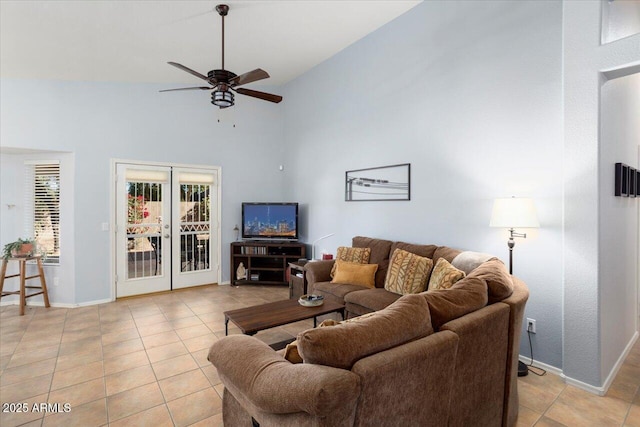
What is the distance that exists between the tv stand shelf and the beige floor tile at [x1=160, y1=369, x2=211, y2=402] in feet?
9.58

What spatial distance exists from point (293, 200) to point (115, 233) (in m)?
2.96

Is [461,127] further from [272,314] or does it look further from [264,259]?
[264,259]

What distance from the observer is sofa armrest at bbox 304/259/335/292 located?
3.96 m

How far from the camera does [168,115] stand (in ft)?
16.8

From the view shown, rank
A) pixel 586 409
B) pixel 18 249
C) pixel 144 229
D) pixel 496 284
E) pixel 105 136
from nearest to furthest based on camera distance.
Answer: pixel 496 284, pixel 586 409, pixel 18 249, pixel 105 136, pixel 144 229

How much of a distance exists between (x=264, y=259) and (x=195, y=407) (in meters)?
3.59

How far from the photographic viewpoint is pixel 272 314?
2793 millimetres

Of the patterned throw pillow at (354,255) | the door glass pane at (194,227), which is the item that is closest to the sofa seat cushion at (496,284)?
the patterned throw pillow at (354,255)

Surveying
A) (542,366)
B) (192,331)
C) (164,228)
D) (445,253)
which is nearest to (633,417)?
(542,366)

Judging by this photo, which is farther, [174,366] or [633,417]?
[174,366]

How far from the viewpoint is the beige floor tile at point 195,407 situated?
6.89ft

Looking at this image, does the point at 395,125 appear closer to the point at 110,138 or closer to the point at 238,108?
the point at 238,108

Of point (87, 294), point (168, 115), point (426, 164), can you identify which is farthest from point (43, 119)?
point (426, 164)

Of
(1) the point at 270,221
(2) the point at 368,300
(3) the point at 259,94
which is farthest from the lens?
(1) the point at 270,221
